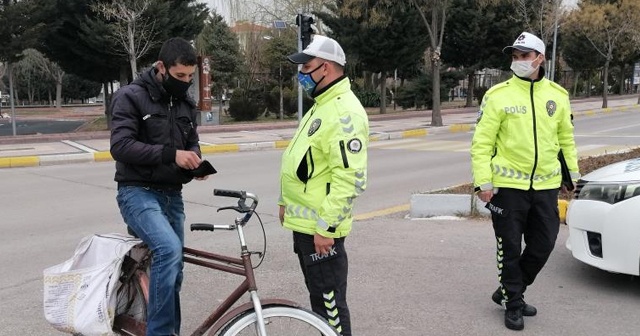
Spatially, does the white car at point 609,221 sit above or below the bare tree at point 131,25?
below

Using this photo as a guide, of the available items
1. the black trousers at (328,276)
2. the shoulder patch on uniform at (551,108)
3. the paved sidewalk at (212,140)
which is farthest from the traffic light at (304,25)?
the black trousers at (328,276)

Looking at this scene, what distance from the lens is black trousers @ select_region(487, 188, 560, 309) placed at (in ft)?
12.6

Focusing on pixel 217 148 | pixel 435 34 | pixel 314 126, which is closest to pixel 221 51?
pixel 435 34

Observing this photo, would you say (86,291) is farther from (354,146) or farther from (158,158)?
(354,146)

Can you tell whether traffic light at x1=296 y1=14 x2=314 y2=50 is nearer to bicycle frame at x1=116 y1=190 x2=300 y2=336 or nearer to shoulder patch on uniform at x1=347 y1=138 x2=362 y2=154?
bicycle frame at x1=116 y1=190 x2=300 y2=336

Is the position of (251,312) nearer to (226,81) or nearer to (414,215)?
(414,215)

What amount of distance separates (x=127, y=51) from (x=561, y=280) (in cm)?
1819

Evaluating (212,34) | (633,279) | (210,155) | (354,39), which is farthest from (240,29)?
(633,279)

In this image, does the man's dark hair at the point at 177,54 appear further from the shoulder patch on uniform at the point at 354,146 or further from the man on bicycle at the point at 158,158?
the shoulder patch on uniform at the point at 354,146

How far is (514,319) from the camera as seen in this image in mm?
3924

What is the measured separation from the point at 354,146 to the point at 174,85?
1.06m

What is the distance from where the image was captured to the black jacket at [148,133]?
297 centimetres

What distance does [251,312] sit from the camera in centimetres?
259

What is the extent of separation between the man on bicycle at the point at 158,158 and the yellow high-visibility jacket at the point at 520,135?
77.0 inches
